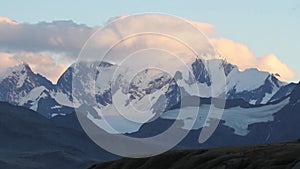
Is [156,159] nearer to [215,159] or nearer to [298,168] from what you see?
[215,159]

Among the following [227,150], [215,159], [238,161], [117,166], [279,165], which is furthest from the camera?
[117,166]

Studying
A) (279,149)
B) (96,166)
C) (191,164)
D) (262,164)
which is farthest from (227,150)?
(96,166)

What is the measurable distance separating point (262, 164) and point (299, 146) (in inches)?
494

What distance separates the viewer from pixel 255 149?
135 meters

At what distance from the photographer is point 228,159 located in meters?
129

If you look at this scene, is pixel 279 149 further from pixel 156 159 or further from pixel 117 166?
pixel 117 166

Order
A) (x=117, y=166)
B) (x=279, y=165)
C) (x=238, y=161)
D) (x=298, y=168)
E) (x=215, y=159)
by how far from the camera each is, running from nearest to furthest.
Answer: (x=298, y=168) → (x=279, y=165) → (x=238, y=161) → (x=215, y=159) → (x=117, y=166)

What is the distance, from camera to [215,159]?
132m

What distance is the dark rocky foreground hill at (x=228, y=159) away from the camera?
115 meters

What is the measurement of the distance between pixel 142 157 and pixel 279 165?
58423 millimetres

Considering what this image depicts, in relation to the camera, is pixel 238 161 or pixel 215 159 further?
pixel 215 159

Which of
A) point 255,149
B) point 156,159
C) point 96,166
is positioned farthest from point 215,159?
point 96,166

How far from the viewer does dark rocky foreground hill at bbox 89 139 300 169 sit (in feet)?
379

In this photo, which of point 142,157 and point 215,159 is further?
point 142,157
